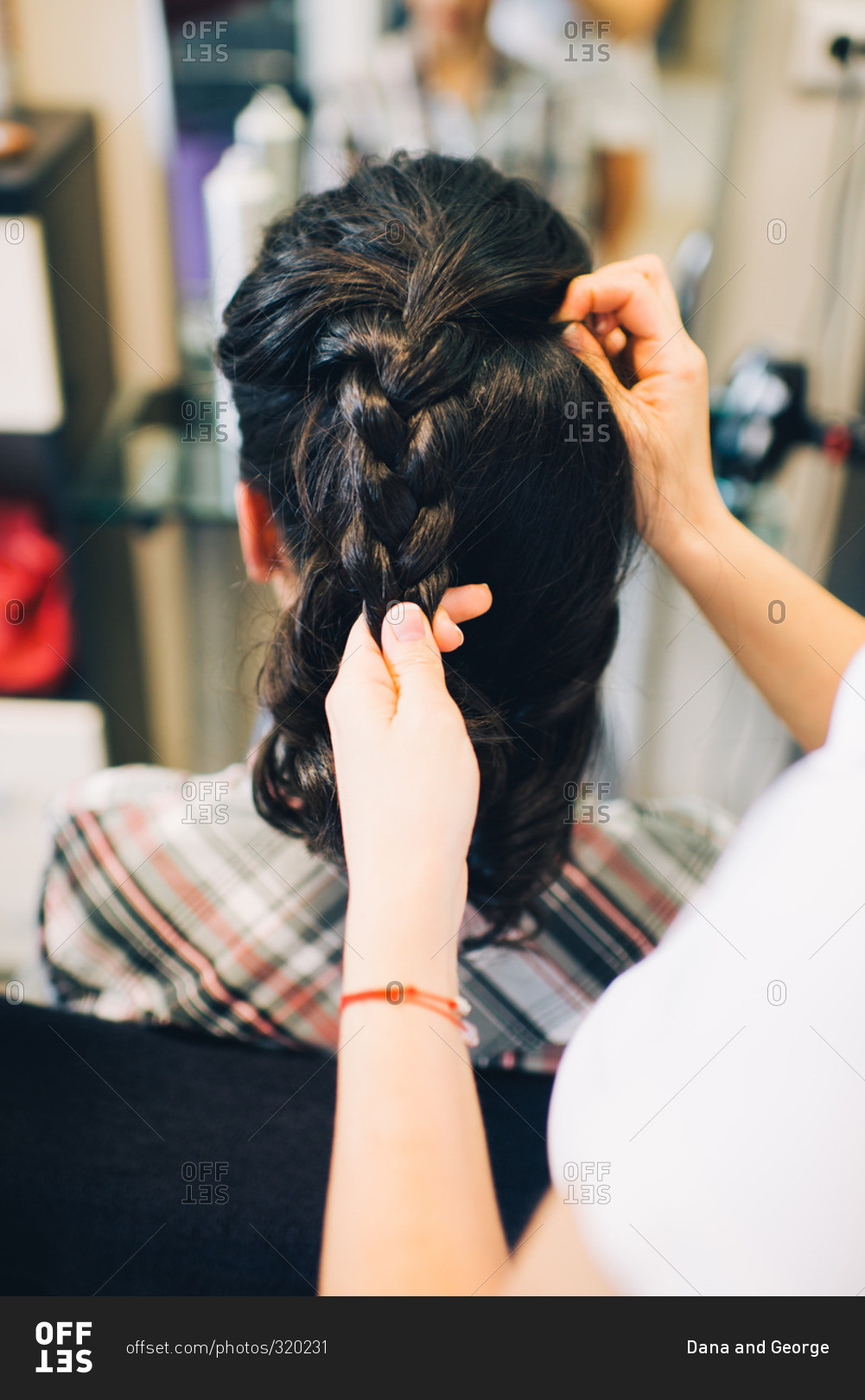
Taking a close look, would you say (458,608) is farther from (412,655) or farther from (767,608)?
(767,608)

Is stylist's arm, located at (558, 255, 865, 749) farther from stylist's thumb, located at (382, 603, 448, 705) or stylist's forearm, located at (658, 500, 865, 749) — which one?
stylist's thumb, located at (382, 603, 448, 705)

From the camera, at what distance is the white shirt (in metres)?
0.42

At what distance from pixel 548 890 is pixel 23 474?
915 mm

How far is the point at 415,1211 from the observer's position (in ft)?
1.38

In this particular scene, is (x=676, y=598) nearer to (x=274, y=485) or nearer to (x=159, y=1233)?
(x=274, y=485)

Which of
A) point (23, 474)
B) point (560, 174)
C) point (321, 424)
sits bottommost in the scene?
point (23, 474)

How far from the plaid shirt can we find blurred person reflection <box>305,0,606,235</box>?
2.72 ft

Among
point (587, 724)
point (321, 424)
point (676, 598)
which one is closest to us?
point (321, 424)

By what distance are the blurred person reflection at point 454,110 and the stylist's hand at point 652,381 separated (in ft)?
2.05

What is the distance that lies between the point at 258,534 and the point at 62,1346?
537mm

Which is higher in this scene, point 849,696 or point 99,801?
point 849,696

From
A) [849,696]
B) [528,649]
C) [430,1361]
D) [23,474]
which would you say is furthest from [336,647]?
[23,474]

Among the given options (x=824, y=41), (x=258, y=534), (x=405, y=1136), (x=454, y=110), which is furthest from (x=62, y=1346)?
(x=824, y=41)

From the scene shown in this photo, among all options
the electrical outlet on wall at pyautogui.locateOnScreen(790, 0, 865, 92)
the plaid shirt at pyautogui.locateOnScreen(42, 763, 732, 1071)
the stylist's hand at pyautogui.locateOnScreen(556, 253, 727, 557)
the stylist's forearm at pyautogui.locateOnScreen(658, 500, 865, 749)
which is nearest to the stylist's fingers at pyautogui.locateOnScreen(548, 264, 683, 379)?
the stylist's hand at pyautogui.locateOnScreen(556, 253, 727, 557)
